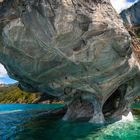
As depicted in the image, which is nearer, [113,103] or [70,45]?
[70,45]

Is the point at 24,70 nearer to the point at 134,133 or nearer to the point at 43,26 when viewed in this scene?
the point at 43,26

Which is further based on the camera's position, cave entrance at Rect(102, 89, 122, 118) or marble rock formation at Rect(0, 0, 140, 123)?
cave entrance at Rect(102, 89, 122, 118)

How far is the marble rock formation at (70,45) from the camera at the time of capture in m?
29.7

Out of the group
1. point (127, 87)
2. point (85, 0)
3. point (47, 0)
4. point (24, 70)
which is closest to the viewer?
point (47, 0)

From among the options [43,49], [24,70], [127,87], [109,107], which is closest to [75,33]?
[43,49]

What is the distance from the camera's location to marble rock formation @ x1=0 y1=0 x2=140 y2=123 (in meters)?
29.7

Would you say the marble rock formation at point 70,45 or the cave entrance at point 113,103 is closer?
the marble rock formation at point 70,45

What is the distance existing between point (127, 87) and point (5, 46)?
2197cm

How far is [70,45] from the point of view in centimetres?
3203

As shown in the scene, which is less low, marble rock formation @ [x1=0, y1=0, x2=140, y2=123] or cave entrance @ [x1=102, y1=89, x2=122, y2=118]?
marble rock formation @ [x1=0, y1=0, x2=140, y2=123]

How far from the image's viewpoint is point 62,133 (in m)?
35.1

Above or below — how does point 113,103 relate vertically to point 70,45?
below

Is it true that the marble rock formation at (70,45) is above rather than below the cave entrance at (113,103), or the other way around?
above

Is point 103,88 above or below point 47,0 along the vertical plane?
below
